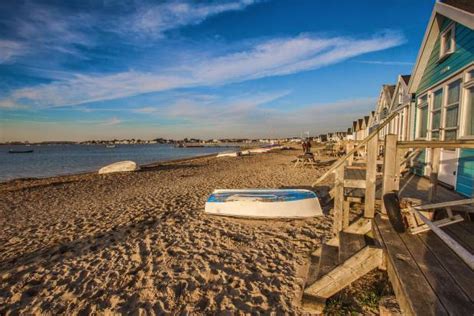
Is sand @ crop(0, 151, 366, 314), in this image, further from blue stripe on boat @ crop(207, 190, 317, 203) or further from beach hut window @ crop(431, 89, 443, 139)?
beach hut window @ crop(431, 89, 443, 139)

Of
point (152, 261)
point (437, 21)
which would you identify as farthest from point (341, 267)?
point (437, 21)

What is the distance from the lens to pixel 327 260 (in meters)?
3.90

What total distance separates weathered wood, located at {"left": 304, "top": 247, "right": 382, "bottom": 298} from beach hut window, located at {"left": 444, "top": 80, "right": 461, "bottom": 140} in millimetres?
5451

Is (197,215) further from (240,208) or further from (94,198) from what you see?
(94,198)

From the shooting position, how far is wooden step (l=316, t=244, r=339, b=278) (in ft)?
11.9

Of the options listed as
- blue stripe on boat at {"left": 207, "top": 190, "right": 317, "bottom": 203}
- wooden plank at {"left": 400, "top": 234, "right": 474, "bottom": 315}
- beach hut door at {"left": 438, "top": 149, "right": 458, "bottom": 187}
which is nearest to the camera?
wooden plank at {"left": 400, "top": 234, "right": 474, "bottom": 315}

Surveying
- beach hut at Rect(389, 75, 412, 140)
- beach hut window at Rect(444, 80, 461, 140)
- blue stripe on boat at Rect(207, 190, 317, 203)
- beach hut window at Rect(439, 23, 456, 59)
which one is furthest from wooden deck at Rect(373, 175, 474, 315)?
beach hut at Rect(389, 75, 412, 140)

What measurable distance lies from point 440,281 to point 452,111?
6.14m

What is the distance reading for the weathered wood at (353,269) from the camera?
9.93 ft

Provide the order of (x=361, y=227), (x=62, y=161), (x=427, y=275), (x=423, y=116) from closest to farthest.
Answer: (x=427, y=275), (x=361, y=227), (x=423, y=116), (x=62, y=161)

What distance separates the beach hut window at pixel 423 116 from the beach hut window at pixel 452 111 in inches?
62.5

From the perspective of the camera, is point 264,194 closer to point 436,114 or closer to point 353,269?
point 353,269

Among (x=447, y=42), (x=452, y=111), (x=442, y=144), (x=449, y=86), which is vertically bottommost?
(x=442, y=144)

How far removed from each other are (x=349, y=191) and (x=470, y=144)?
2768 millimetres
